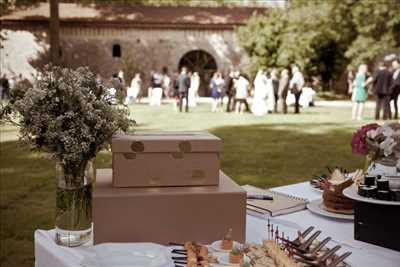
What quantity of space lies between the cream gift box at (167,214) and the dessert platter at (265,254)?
0.25ft

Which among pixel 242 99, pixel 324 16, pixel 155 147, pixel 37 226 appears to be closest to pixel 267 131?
pixel 242 99

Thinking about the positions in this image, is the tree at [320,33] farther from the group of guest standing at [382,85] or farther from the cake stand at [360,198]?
the cake stand at [360,198]

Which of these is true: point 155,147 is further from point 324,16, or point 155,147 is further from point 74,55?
point 74,55

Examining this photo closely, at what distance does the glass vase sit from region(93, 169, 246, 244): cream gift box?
0.21 feet

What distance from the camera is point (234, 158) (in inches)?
374

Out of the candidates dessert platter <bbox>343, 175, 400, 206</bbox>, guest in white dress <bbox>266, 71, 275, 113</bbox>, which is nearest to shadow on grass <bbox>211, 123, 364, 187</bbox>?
guest in white dress <bbox>266, 71, 275, 113</bbox>

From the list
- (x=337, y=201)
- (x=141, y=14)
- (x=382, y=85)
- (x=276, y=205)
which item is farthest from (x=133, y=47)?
(x=337, y=201)

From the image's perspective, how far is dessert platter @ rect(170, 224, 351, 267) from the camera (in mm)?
1767

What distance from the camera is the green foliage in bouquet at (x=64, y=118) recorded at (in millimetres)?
1907

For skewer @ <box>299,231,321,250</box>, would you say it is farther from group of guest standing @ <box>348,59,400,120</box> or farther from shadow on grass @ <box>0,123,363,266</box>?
group of guest standing @ <box>348,59,400,120</box>

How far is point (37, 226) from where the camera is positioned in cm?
545

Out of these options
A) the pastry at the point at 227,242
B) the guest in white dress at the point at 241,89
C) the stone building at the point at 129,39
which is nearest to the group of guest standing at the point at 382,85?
the guest in white dress at the point at 241,89

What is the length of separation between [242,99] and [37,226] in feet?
44.1

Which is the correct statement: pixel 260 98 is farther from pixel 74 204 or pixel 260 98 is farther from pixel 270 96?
pixel 74 204
